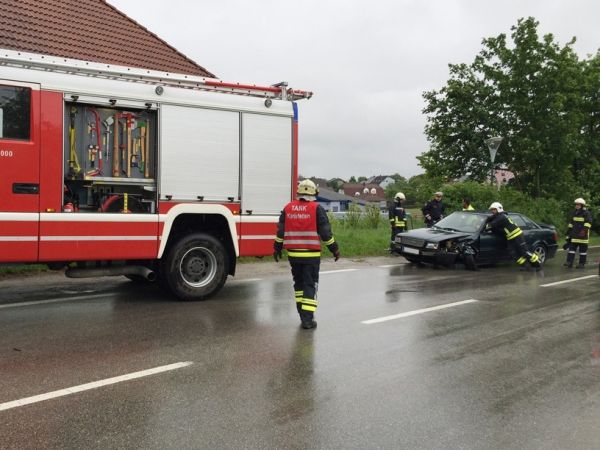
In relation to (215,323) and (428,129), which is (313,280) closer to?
(215,323)

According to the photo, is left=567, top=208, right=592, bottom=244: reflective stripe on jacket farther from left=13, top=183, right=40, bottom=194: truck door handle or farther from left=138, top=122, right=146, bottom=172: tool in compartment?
left=13, top=183, right=40, bottom=194: truck door handle

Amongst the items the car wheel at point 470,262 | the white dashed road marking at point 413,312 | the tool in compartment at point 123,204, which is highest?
the tool in compartment at point 123,204

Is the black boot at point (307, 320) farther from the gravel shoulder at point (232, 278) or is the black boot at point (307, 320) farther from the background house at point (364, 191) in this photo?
the background house at point (364, 191)

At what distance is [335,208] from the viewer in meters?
94.7

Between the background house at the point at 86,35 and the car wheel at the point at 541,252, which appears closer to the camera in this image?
the background house at the point at 86,35

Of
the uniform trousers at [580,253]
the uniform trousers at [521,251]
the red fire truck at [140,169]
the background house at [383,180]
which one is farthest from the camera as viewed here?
the background house at [383,180]

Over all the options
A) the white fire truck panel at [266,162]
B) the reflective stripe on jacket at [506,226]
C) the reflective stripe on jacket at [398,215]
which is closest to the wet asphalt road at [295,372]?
the white fire truck panel at [266,162]

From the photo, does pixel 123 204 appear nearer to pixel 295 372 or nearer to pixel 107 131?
pixel 107 131

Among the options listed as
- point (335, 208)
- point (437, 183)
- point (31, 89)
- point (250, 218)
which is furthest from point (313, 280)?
point (335, 208)

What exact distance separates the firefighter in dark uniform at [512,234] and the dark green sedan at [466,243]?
0.19 metres

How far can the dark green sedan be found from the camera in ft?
44.8

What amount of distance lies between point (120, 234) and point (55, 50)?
8159 mm

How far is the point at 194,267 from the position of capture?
8.71 m

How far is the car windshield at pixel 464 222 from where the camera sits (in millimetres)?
14434
